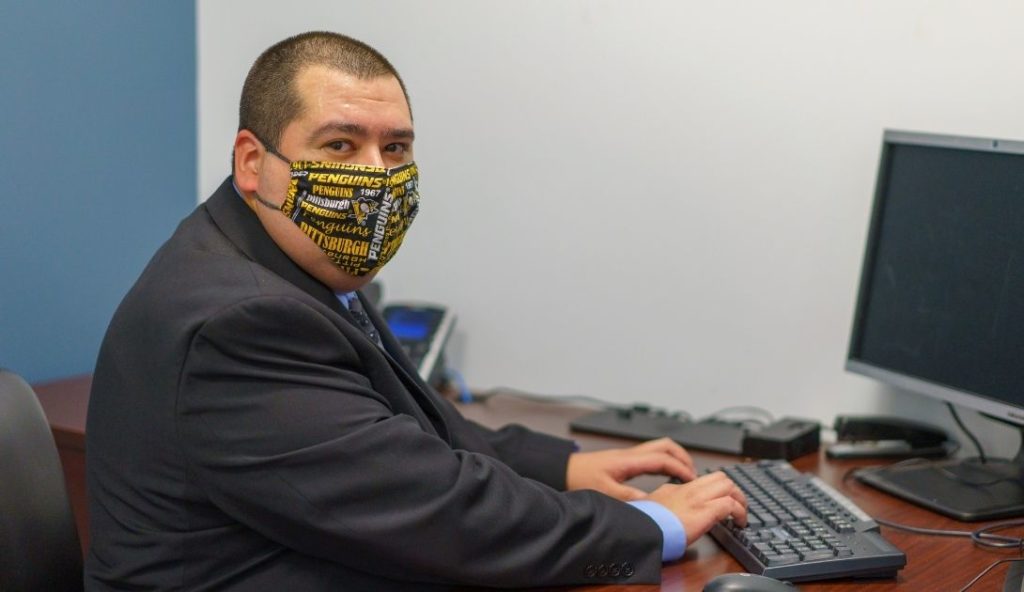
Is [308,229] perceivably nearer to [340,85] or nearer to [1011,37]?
[340,85]

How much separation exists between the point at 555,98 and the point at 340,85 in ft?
2.82

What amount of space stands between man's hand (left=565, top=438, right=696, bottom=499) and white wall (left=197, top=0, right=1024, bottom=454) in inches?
18.1

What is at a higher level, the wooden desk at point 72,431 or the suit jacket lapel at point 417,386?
the suit jacket lapel at point 417,386

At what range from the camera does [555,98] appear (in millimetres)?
2180

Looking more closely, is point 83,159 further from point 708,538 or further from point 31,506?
point 708,538

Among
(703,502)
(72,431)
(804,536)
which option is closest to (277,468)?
(703,502)

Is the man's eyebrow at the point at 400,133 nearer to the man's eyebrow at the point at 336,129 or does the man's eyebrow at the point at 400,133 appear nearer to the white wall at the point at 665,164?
the man's eyebrow at the point at 336,129

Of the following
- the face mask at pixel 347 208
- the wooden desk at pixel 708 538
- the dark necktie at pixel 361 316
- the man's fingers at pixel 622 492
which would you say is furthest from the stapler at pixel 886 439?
the face mask at pixel 347 208

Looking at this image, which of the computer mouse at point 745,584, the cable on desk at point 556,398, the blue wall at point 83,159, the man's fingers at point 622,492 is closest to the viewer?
the computer mouse at point 745,584

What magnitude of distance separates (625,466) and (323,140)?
25.7 inches

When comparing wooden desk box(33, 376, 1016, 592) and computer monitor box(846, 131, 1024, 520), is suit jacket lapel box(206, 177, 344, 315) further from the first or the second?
computer monitor box(846, 131, 1024, 520)

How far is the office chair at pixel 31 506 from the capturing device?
4.45ft

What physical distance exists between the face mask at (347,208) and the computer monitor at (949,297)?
2.75ft

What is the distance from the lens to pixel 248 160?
142 centimetres
